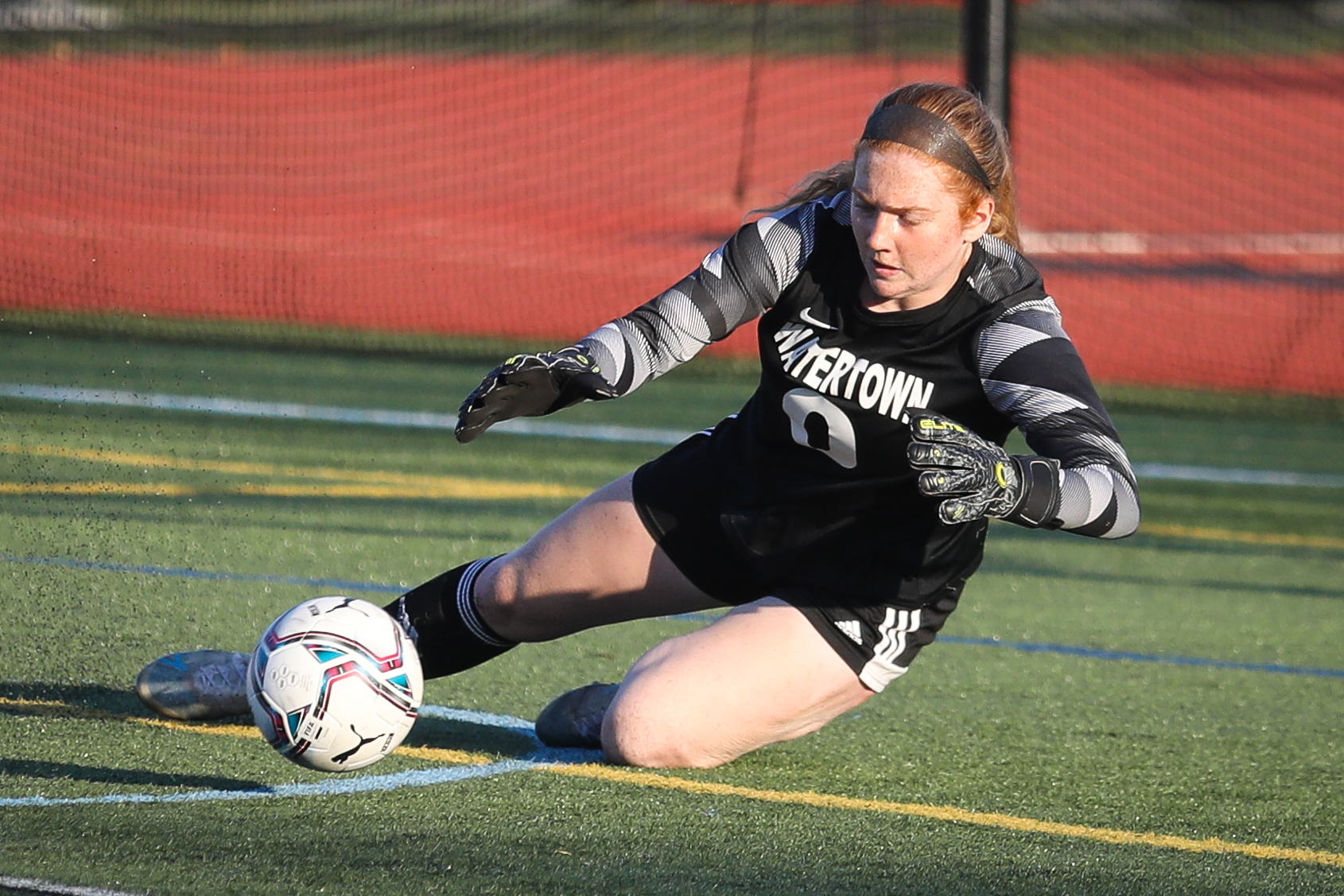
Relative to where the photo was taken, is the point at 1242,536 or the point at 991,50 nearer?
the point at 1242,536

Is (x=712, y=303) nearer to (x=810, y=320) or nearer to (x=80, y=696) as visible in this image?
(x=810, y=320)

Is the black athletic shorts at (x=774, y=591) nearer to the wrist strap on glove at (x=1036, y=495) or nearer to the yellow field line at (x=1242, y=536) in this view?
the wrist strap on glove at (x=1036, y=495)

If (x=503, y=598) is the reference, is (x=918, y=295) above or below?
above

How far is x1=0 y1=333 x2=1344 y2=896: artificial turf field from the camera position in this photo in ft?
11.7

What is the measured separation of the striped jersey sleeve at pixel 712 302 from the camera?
13.6ft

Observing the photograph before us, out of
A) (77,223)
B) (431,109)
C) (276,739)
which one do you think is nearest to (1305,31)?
(431,109)

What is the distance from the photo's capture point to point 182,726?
4.40 m

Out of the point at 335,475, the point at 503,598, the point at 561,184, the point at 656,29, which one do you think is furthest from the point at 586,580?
the point at 656,29

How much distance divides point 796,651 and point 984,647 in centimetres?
181

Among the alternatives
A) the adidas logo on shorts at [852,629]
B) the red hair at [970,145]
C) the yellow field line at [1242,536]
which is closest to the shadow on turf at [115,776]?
the adidas logo on shorts at [852,629]

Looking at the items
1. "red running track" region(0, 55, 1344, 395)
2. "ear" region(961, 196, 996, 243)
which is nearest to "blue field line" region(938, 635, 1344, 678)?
"ear" region(961, 196, 996, 243)

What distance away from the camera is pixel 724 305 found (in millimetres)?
4207

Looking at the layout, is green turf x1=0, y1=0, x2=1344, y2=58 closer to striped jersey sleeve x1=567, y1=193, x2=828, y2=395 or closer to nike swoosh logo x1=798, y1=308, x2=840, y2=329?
striped jersey sleeve x1=567, y1=193, x2=828, y2=395

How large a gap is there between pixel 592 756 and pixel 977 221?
1493 mm
